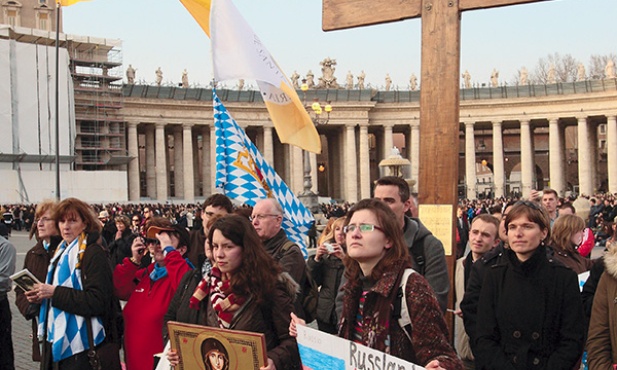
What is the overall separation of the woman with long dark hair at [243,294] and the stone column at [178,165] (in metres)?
57.5

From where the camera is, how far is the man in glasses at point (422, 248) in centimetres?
495

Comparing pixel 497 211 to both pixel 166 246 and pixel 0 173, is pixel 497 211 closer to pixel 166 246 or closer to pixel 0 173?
Answer: pixel 166 246

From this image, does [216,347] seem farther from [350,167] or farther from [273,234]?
[350,167]

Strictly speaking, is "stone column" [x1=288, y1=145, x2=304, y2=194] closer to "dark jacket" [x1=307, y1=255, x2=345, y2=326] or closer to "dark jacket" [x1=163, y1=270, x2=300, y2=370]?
"dark jacket" [x1=307, y1=255, x2=345, y2=326]

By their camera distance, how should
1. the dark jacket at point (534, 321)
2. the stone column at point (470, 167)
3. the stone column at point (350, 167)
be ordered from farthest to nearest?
the stone column at point (350, 167) → the stone column at point (470, 167) → the dark jacket at point (534, 321)

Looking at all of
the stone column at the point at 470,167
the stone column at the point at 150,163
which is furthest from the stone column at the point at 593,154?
the stone column at the point at 150,163

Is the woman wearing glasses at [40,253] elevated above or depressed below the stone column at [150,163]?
below

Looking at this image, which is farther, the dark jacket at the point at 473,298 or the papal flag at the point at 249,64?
the papal flag at the point at 249,64

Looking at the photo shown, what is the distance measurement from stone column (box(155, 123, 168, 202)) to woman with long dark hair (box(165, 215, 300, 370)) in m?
56.2

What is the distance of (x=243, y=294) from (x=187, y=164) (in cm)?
5716

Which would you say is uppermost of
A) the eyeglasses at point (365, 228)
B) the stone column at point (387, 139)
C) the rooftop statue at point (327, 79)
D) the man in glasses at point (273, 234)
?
the rooftop statue at point (327, 79)

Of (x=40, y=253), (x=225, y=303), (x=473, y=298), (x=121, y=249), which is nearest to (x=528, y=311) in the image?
(x=473, y=298)

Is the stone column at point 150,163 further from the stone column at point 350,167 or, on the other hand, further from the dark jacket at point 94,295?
the dark jacket at point 94,295

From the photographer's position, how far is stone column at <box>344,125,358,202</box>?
206ft
